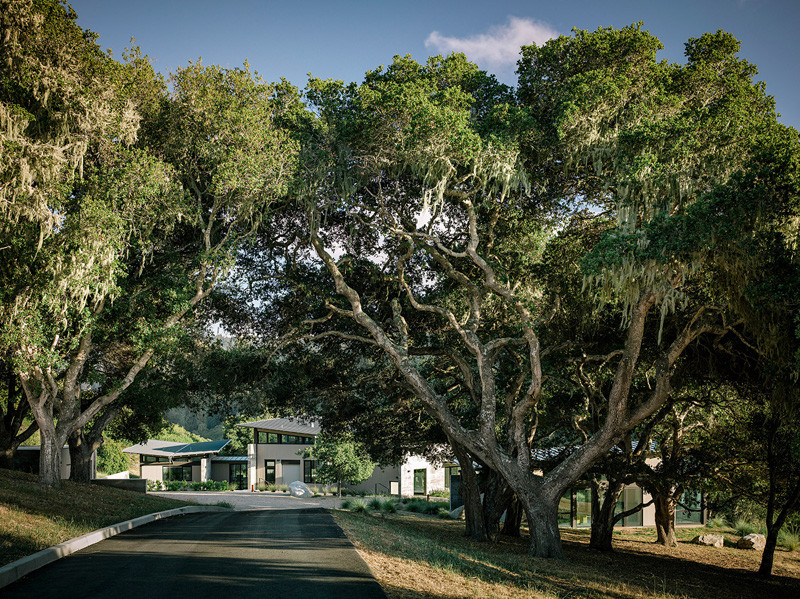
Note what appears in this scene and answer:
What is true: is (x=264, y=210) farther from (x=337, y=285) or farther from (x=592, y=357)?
(x=592, y=357)

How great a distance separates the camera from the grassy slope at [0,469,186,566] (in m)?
8.32

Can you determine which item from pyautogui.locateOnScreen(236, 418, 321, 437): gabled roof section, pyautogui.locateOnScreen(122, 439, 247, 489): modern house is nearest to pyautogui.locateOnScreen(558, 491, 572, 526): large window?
pyautogui.locateOnScreen(236, 418, 321, 437): gabled roof section

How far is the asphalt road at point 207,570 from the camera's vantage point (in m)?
6.02

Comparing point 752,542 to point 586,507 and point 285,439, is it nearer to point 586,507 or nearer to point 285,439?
point 586,507

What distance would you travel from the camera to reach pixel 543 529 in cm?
1290

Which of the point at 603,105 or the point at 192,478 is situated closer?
the point at 603,105

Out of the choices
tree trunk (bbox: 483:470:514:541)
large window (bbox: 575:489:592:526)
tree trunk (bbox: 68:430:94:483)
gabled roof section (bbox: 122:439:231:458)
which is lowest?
large window (bbox: 575:489:592:526)

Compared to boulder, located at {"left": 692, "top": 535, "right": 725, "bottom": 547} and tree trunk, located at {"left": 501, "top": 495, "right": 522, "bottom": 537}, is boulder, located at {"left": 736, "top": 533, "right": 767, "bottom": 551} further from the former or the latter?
tree trunk, located at {"left": 501, "top": 495, "right": 522, "bottom": 537}

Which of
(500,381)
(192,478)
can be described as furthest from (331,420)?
(192,478)

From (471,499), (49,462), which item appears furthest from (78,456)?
(471,499)

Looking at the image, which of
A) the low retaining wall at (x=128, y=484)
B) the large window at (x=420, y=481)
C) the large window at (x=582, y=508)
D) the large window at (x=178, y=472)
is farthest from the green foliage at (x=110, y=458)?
the large window at (x=582, y=508)

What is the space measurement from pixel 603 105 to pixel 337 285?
294 inches

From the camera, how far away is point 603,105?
1290 centimetres

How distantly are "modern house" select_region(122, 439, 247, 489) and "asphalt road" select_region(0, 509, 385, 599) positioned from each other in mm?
42988
